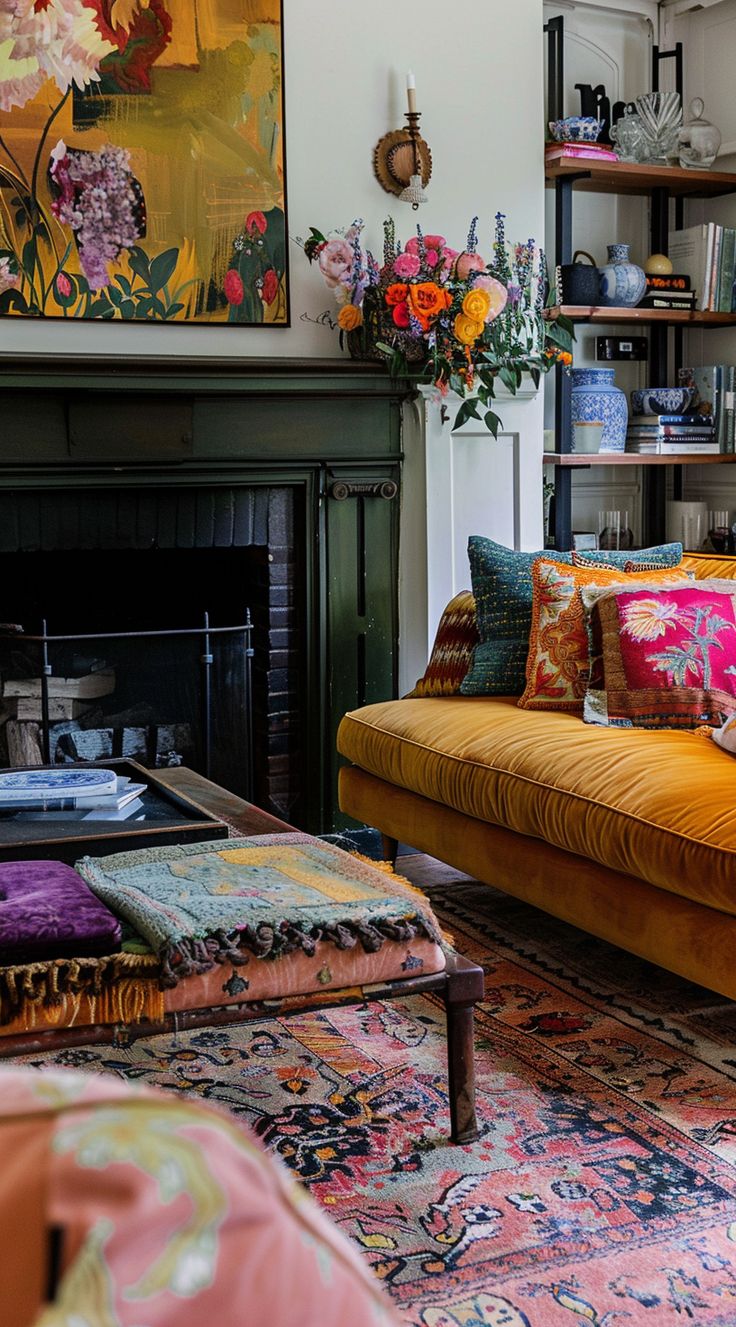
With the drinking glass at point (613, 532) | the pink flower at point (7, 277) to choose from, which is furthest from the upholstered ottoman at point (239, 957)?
the drinking glass at point (613, 532)

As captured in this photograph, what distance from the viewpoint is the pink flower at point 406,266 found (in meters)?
3.73

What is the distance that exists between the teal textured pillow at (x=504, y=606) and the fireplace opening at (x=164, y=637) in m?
0.61

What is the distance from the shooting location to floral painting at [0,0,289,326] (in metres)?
3.55

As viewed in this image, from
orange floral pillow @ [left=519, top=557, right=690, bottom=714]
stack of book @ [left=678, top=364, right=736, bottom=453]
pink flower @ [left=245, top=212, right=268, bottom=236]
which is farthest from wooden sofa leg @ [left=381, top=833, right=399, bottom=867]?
stack of book @ [left=678, top=364, right=736, bottom=453]

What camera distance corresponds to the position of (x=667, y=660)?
3.11 m

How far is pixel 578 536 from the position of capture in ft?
15.5

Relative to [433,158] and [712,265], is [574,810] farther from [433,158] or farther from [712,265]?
[712,265]

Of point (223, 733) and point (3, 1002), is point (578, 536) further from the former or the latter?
point (3, 1002)

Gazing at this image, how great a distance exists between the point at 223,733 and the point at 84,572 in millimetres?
649

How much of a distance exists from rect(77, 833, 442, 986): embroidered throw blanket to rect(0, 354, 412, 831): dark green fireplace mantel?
163cm

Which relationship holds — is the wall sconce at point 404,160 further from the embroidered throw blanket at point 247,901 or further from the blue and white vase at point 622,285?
the embroidered throw blanket at point 247,901

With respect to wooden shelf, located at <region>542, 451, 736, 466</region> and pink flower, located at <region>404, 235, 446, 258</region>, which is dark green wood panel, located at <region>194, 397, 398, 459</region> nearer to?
pink flower, located at <region>404, 235, 446, 258</region>

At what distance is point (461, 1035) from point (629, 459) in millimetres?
2862

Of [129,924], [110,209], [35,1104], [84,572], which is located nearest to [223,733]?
[84,572]
